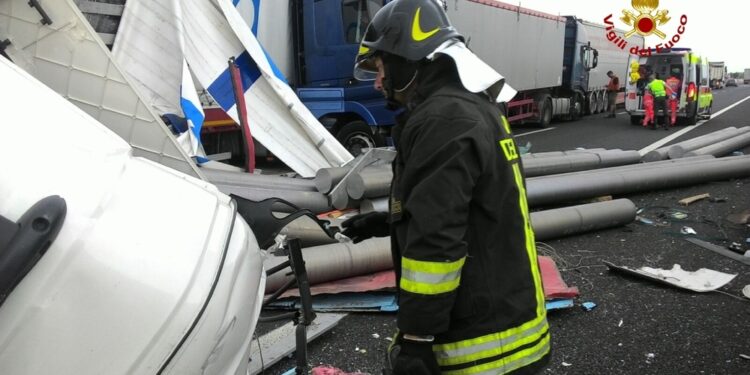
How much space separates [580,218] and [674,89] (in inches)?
577

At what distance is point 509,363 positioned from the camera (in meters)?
1.76

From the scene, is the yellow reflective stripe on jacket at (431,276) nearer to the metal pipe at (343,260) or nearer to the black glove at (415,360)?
the black glove at (415,360)

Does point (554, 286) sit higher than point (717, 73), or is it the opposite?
point (554, 286)

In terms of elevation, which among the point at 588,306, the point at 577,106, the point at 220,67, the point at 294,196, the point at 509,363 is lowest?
the point at 577,106

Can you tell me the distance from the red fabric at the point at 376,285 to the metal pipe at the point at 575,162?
3.44 m

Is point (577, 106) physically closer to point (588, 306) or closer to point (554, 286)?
point (588, 306)

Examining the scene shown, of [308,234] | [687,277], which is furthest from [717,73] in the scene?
[308,234]

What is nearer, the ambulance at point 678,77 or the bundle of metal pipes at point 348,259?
the bundle of metal pipes at point 348,259

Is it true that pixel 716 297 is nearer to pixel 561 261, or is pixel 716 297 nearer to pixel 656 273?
pixel 656 273

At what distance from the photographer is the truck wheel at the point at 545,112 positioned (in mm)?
18859

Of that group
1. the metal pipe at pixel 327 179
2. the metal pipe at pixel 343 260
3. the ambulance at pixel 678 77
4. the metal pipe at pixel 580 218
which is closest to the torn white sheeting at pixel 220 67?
the metal pipe at pixel 327 179

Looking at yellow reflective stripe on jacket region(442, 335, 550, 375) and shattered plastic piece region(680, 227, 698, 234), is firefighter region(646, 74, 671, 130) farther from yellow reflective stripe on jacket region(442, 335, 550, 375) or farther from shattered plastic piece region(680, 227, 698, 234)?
yellow reflective stripe on jacket region(442, 335, 550, 375)

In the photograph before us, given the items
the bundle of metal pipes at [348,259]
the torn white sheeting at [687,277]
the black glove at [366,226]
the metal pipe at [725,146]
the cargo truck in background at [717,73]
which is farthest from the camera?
the cargo truck in background at [717,73]

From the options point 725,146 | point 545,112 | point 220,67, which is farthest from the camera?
point 545,112
